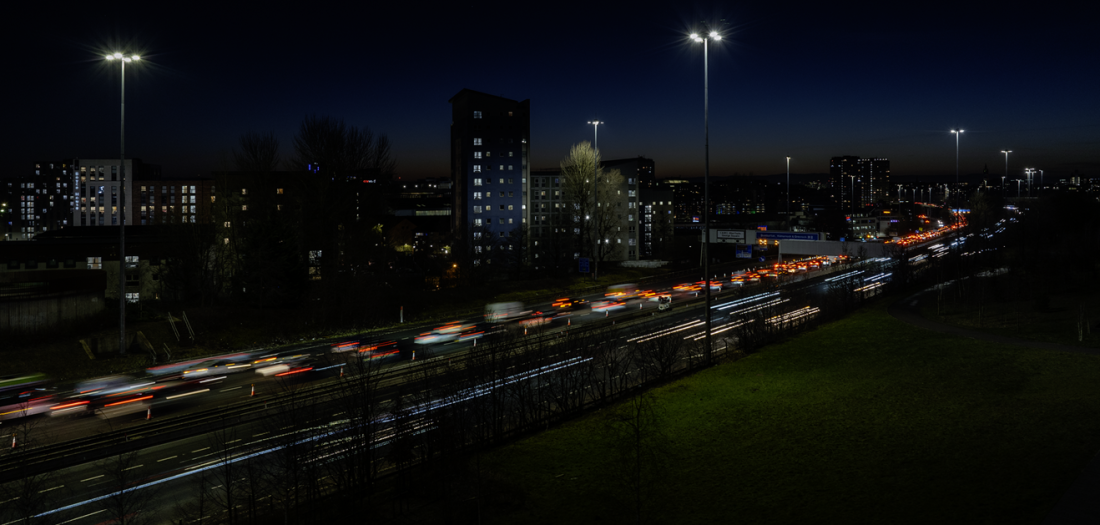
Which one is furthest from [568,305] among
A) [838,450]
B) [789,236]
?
[789,236]

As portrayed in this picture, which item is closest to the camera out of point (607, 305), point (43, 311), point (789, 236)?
point (43, 311)

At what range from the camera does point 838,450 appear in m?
16.5

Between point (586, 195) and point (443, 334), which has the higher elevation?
point (586, 195)

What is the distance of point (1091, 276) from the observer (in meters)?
47.0

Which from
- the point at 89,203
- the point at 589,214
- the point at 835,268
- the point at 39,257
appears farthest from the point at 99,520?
the point at 89,203

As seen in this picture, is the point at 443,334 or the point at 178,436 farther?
the point at 443,334

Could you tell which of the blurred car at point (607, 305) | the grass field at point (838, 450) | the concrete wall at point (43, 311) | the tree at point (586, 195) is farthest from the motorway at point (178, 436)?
the tree at point (586, 195)

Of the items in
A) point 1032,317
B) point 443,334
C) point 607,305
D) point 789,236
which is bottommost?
point 443,334

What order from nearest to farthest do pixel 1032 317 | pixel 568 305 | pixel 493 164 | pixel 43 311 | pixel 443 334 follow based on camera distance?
pixel 43 311
pixel 443 334
pixel 1032 317
pixel 568 305
pixel 493 164

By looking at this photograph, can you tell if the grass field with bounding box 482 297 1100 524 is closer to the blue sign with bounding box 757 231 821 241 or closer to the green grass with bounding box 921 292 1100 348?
the green grass with bounding box 921 292 1100 348

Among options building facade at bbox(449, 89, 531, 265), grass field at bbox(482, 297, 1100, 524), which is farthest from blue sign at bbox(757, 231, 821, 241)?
grass field at bbox(482, 297, 1100, 524)

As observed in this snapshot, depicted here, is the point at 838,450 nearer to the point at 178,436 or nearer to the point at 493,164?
the point at 178,436

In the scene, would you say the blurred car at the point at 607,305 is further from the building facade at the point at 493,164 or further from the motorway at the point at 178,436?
the building facade at the point at 493,164

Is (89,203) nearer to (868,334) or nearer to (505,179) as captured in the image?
(505,179)
